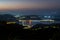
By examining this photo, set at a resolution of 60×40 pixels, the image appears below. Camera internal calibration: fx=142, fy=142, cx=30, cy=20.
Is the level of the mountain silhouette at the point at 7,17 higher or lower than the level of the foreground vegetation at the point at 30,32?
higher

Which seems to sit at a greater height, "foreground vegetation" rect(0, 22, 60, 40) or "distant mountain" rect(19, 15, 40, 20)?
"distant mountain" rect(19, 15, 40, 20)

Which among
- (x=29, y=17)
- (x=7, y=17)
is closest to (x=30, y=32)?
(x=29, y=17)

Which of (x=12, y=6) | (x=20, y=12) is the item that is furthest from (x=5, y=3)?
(x=20, y=12)

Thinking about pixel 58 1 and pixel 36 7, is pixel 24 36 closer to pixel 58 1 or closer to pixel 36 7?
pixel 36 7

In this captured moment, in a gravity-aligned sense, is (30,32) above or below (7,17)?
below

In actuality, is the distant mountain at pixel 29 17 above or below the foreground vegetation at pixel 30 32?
above

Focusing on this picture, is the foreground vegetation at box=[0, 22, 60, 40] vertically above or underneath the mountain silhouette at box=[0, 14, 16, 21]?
underneath

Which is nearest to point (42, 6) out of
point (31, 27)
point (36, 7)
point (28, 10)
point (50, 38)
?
point (36, 7)

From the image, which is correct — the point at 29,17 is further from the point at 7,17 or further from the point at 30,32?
the point at 7,17

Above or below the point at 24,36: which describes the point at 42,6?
above

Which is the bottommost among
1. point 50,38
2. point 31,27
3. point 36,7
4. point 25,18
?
point 50,38

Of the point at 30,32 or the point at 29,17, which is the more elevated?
the point at 29,17
